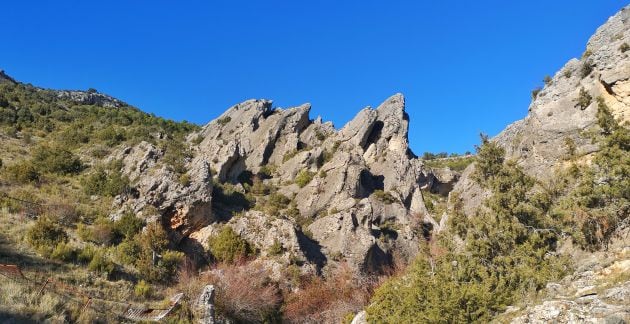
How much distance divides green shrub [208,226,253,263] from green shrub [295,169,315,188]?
14476 millimetres

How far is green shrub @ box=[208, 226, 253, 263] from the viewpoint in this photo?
24.5 metres

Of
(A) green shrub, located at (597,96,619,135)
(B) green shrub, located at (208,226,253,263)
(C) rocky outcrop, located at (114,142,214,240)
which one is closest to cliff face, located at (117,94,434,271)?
(C) rocky outcrop, located at (114,142,214,240)

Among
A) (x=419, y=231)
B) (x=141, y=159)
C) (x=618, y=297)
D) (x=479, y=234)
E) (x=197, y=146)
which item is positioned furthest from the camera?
(x=197, y=146)

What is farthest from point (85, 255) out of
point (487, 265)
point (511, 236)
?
point (511, 236)

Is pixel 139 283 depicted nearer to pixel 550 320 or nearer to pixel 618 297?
pixel 550 320

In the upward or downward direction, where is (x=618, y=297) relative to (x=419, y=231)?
downward

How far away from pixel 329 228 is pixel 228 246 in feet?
28.2

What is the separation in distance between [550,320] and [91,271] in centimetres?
1619

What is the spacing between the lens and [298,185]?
39938 millimetres

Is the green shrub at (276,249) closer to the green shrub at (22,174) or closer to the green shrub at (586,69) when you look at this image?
the green shrub at (22,174)

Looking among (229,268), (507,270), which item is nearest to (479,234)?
(507,270)

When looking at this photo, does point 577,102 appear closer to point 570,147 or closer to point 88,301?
point 570,147

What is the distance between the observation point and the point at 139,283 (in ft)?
56.8

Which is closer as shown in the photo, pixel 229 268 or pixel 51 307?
pixel 51 307
